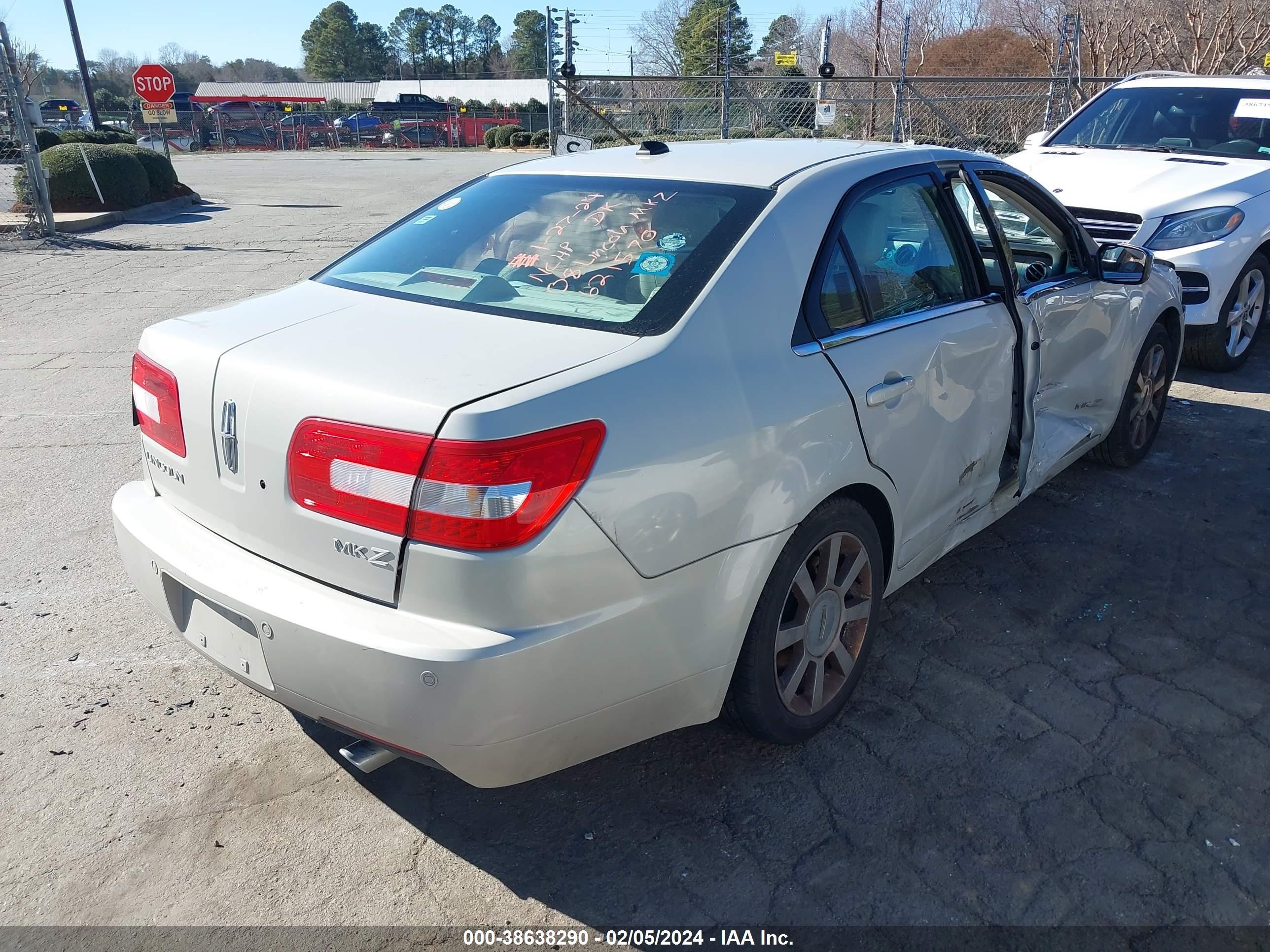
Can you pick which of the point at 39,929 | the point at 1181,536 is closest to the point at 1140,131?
the point at 1181,536

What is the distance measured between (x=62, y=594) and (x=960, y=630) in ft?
11.3

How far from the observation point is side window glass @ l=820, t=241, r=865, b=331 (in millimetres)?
2799

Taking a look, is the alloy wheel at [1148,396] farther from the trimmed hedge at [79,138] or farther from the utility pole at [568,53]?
the trimmed hedge at [79,138]

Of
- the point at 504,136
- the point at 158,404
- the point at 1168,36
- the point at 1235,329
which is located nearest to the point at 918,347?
the point at 158,404

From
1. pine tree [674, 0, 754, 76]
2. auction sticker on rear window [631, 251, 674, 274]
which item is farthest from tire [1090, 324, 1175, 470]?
pine tree [674, 0, 754, 76]

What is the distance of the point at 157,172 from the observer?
61.4 ft

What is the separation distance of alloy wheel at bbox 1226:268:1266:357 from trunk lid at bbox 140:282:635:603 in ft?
19.3

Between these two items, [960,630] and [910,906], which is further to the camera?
[960,630]

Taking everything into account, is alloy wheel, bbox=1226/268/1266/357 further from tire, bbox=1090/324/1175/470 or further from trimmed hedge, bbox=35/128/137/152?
trimmed hedge, bbox=35/128/137/152

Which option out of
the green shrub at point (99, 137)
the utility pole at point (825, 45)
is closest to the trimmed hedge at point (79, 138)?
the green shrub at point (99, 137)

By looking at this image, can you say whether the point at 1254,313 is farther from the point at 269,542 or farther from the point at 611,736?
the point at 269,542

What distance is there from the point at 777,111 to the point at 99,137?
19322 mm

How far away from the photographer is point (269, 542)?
2363 mm

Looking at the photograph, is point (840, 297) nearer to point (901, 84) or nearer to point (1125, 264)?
point (1125, 264)
